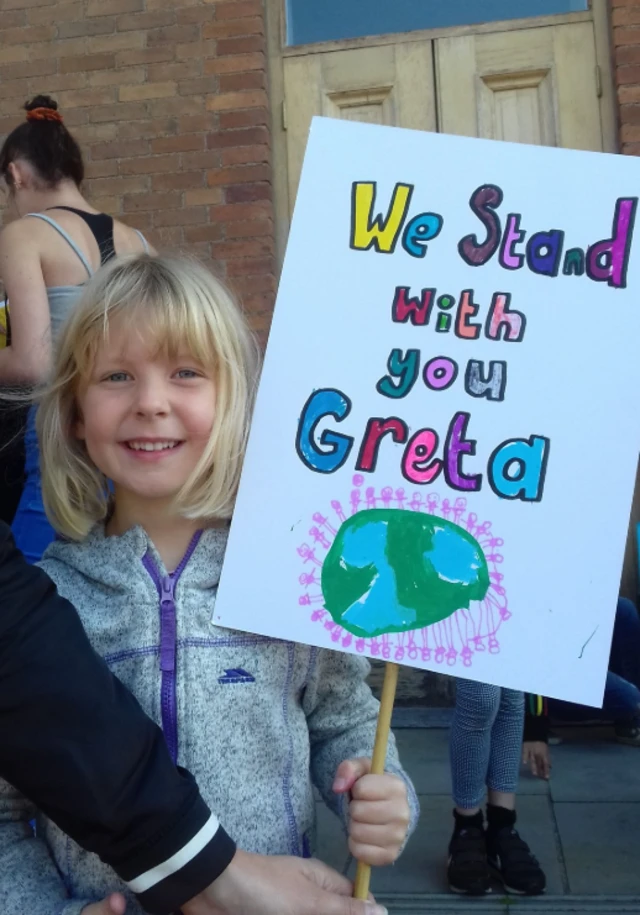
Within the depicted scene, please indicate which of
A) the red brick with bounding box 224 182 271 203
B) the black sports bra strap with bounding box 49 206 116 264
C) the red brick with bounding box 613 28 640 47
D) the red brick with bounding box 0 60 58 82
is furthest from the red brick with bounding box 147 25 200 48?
the black sports bra strap with bounding box 49 206 116 264

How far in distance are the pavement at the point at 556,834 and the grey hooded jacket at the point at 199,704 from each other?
1343 millimetres

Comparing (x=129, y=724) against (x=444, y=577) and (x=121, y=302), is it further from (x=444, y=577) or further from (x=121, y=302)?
(x=121, y=302)

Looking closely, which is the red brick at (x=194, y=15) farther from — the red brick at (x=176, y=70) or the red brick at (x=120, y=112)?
the red brick at (x=120, y=112)

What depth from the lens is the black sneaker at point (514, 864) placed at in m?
2.32

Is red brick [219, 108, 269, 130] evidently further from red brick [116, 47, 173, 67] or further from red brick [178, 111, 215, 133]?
red brick [116, 47, 173, 67]

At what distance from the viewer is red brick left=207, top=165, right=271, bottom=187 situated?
12.6 feet

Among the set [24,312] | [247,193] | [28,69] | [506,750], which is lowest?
[506,750]

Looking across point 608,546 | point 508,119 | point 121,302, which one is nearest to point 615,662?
point 508,119

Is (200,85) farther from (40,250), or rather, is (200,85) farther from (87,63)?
(40,250)

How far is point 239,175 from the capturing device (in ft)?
12.7

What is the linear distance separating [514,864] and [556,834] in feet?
1.27

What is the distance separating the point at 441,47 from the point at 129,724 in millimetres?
3647

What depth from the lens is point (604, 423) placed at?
1.14 meters

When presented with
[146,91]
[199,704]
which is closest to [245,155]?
[146,91]
